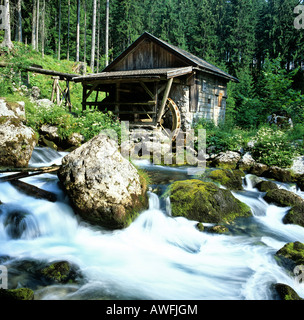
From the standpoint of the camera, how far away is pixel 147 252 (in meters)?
4.96

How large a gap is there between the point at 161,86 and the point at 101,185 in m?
10.5

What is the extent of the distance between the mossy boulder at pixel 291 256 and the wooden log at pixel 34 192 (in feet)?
15.0

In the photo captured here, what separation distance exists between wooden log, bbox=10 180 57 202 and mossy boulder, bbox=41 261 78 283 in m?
1.86

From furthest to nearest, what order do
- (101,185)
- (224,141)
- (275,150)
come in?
(224,141) → (275,150) → (101,185)

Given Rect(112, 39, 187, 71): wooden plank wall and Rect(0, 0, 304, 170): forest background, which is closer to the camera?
Rect(112, 39, 187, 71): wooden plank wall

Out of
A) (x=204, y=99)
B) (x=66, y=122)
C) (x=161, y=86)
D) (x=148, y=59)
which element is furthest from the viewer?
(x=204, y=99)

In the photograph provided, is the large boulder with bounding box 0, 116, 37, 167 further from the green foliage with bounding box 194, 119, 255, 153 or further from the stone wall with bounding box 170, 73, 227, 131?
the stone wall with bounding box 170, 73, 227, 131

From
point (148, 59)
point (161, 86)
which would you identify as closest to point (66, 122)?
point (161, 86)

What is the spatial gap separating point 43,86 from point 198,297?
19.8 meters

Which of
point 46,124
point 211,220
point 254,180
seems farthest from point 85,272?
point 46,124

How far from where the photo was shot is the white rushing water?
12.8ft

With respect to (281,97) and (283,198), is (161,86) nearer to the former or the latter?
(281,97)

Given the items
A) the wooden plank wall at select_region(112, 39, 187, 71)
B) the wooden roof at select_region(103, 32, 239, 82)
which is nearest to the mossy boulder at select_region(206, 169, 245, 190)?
the wooden roof at select_region(103, 32, 239, 82)

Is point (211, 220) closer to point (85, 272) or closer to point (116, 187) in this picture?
point (116, 187)
